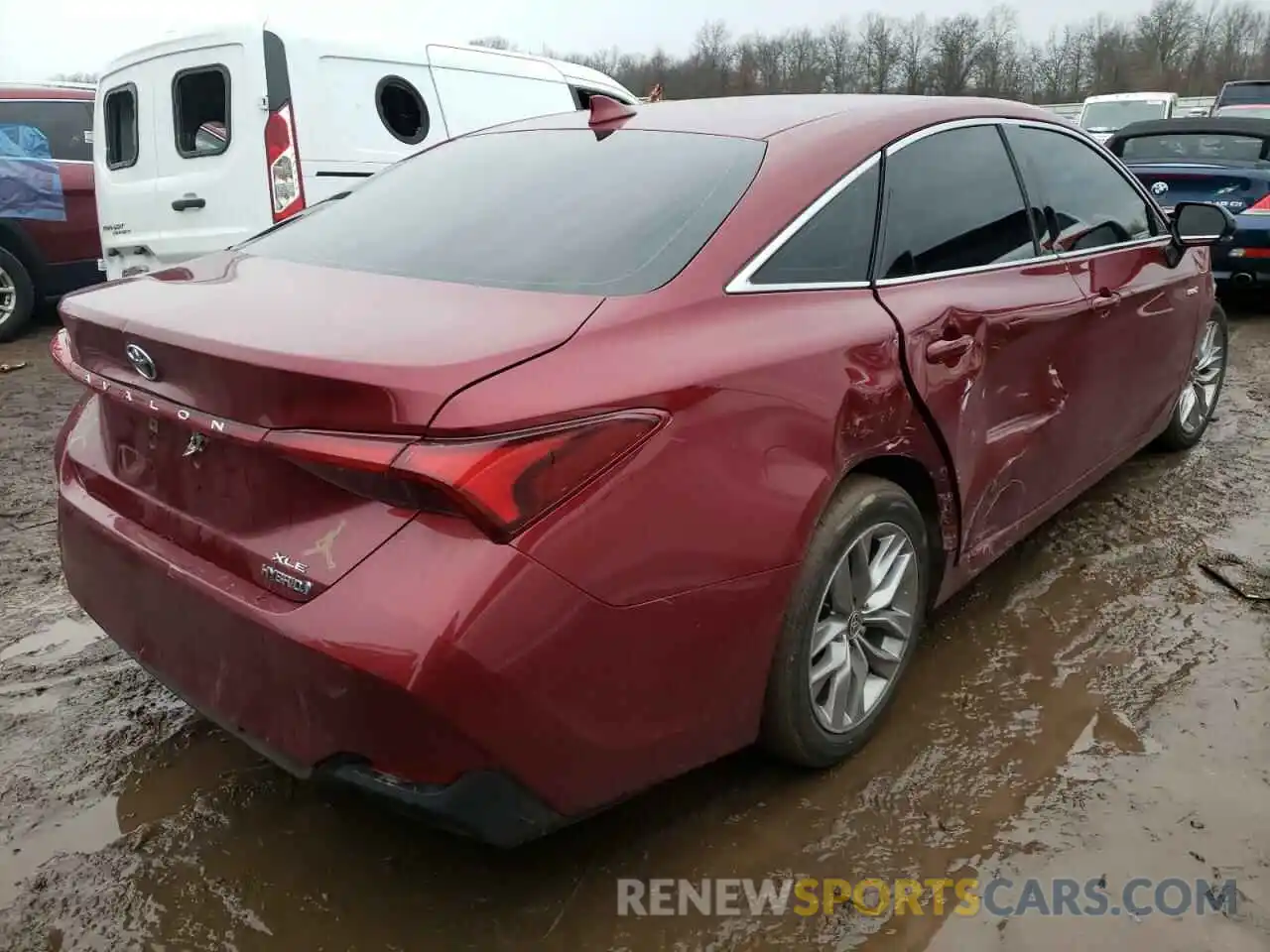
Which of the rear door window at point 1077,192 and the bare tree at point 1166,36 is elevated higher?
the bare tree at point 1166,36

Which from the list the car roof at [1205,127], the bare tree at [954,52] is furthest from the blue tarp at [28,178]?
the bare tree at [954,52]

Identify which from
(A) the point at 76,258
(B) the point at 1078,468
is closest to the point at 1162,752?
(B) the point at 1078,468

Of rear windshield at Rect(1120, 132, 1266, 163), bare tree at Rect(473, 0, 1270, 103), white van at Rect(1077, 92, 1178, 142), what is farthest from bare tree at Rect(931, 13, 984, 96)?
rear windshield at Rect(1120, 132, 1266, 163)

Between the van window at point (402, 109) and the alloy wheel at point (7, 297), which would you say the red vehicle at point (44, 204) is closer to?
the alloy wheel at point (7, 297)

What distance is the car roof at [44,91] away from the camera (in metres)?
7.53

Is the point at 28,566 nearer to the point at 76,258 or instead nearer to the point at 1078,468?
the point at 1078,468

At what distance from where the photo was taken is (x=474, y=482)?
153 cm

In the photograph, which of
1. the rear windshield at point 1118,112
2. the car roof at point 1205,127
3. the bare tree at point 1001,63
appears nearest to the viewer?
the car roof at point 1205,127

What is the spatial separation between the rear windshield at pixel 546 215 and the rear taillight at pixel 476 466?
1.35 ft

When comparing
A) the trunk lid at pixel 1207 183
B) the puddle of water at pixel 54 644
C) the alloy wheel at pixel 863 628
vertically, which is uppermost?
the trunk lid at pixel 1207 183

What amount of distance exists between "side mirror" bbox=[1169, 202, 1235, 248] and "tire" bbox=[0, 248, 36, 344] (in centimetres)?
749

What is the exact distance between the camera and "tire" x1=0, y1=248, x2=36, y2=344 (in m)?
A: 7.43

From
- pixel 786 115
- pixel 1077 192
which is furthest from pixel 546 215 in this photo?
pixel 1077 192

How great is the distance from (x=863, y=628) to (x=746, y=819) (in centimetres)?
52
